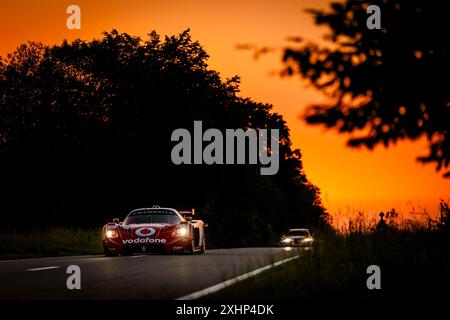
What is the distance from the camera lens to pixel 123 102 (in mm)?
59438

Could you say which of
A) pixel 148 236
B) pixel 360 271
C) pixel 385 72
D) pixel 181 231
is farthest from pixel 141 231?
pixel 385 72

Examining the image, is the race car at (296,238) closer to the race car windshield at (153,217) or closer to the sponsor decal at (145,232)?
the race car windshield at (153,217)

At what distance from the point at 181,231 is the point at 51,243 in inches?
435

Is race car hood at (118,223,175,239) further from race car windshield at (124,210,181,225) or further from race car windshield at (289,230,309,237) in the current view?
race car windshield at (289,230,309,237)

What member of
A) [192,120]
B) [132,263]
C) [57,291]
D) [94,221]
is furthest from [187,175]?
[57,291]

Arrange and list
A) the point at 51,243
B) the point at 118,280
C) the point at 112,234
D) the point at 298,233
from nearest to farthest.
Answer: the point at 118,280 < the point at 112,234 < the point at 51,243 < the point at 298,233

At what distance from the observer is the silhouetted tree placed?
754cm

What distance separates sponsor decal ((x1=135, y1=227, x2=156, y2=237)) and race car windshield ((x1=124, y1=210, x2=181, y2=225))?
0.88 metres

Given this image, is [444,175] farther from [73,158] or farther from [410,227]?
[73,158]

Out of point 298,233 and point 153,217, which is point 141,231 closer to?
point 153,217

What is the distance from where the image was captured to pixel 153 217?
27188 mm

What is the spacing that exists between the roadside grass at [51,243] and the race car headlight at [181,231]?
227 inches
